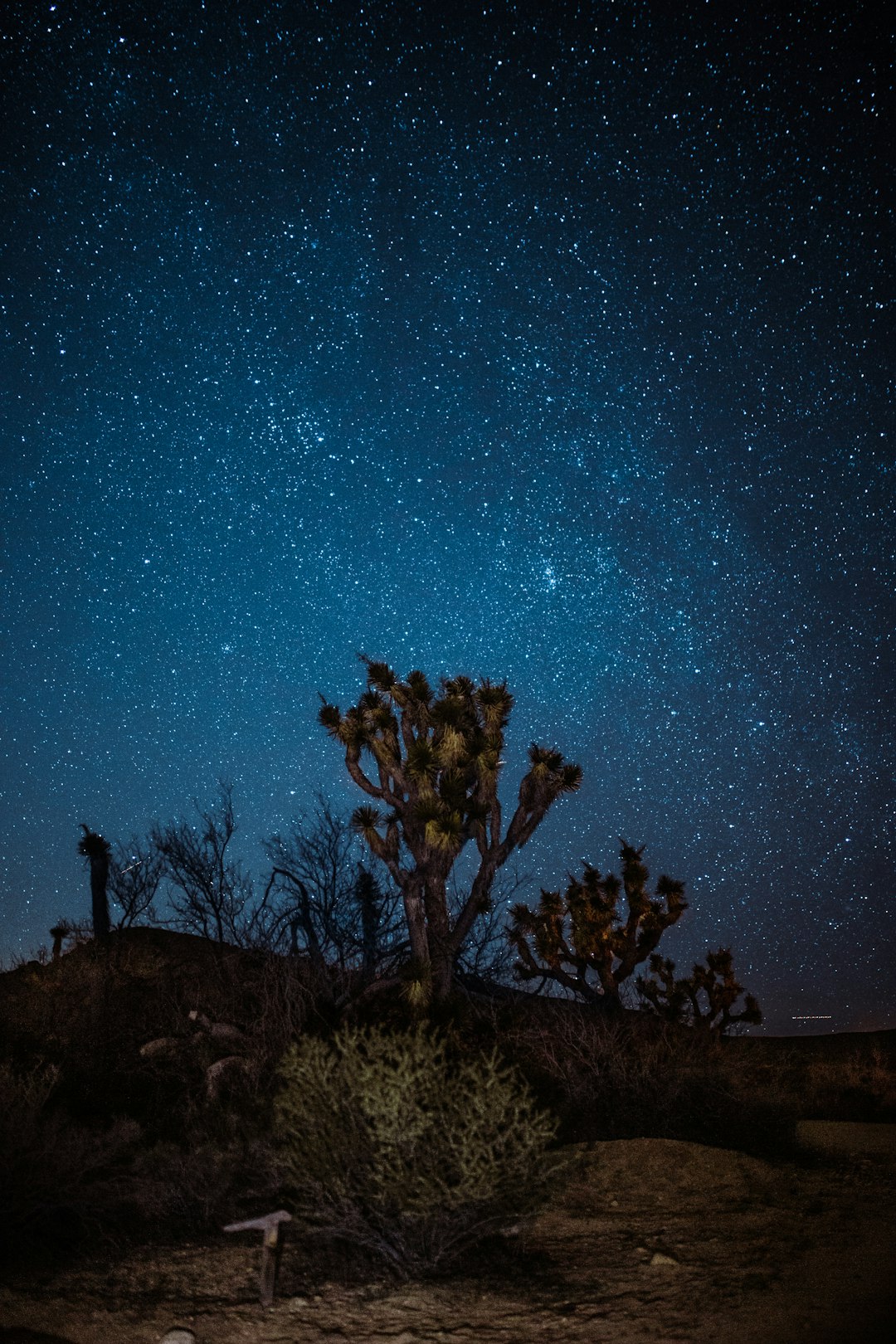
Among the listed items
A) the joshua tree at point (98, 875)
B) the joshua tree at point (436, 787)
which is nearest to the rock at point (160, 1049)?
the joshua tree at point (436, 787)

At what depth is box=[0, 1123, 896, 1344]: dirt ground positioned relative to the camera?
4.81m

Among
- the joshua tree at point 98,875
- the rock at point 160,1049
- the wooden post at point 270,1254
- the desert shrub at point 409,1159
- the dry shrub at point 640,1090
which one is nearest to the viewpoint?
the wooden post at point 270,1254

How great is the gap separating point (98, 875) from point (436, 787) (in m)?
9.86

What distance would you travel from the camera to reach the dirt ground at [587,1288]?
15.8 feet

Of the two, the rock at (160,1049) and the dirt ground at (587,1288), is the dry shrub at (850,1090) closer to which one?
the dirt ground at (587,1288)

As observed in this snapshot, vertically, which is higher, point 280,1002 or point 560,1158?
point 280,1002

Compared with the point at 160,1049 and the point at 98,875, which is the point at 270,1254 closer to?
the point at 160,1049

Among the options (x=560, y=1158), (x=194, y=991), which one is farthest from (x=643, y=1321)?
(x=194, y=991)

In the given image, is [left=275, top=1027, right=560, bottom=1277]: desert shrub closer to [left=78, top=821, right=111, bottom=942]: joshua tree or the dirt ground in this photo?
the dirt ground

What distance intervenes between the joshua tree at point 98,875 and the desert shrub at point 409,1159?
1351 cm

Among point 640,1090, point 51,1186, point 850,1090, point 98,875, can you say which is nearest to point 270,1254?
point 51,1186

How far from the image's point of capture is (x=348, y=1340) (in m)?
4.77

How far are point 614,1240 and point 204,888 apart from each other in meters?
14.1

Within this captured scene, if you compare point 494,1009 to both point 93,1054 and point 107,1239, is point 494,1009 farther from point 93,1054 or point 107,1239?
point 107,1239
